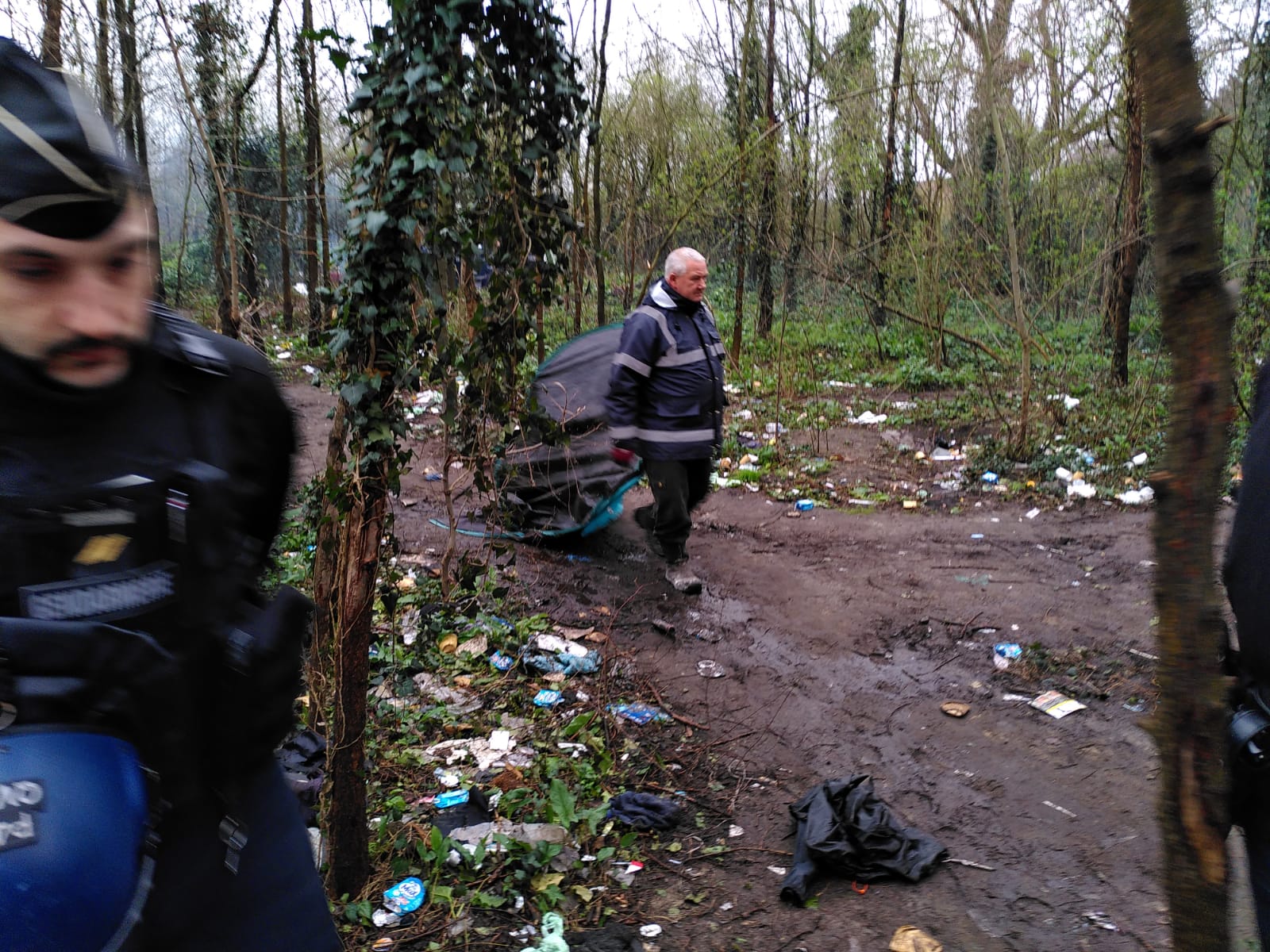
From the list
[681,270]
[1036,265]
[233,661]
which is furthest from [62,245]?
[1036,265]

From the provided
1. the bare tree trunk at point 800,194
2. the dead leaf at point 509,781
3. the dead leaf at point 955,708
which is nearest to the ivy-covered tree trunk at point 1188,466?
the dead leaf at point 509,781

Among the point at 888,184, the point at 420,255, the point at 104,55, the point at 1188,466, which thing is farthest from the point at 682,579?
the point at 888,184

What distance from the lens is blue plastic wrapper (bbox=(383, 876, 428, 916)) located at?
293 centimetres

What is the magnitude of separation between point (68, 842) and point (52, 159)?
829mm

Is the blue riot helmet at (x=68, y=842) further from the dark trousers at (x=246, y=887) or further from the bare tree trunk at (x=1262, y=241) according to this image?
the bare tree trunk at (x=1262, y=241)

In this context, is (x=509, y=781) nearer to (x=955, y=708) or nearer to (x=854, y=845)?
(x=854, y=845)

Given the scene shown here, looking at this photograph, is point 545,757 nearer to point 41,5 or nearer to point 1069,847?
point 1069,847

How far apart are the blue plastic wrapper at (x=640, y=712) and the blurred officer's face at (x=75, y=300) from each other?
3416 mm

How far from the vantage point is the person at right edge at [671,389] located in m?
5.71

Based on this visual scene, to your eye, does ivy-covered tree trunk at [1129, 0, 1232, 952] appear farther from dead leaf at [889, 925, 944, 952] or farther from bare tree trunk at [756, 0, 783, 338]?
bare tree trunk at [756, 0, 783, 338]

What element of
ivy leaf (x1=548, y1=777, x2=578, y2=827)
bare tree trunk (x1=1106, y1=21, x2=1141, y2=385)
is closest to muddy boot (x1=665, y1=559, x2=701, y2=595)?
ivy leaf (x1=548, y1=777, x2=578, y2=827)

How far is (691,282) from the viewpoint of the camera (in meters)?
5.71

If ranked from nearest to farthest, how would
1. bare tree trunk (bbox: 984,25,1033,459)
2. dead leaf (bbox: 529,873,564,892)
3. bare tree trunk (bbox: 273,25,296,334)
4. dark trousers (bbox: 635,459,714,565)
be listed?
1. dead leaf (bbox: 529,873,564,892)
2. dark trousers (bbox: 635,459,714,565)
3. bare tree trunk (bbox: 984,25,1033,459)
4. bare tree trunk (bbox: 273,25,296,334)

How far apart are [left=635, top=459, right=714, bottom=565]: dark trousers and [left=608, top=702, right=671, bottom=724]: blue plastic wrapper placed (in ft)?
5.60
